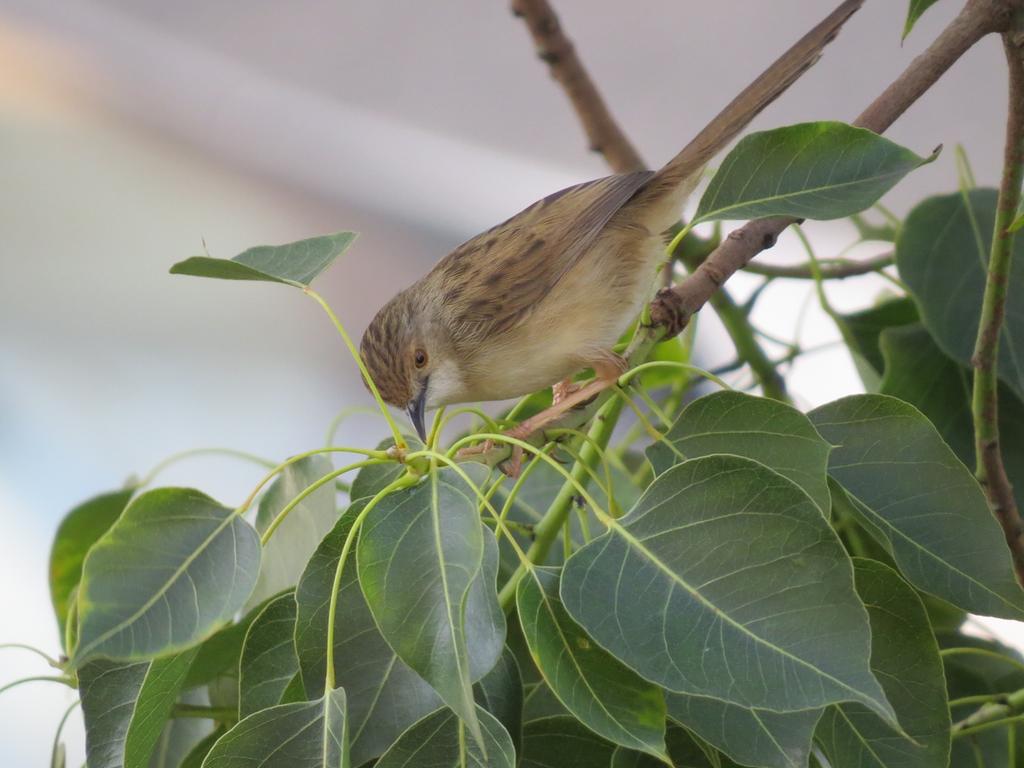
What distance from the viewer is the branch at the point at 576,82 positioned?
148 cm

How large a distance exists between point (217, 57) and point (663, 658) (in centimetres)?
314

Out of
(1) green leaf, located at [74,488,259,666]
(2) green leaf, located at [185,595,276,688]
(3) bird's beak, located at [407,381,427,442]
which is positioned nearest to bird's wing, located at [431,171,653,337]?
(3) bird's beak, located at [407,381,427,442]

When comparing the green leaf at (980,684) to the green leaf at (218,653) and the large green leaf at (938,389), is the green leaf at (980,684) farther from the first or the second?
the green leaf at (218,653)

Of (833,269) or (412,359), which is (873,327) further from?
(412,359)

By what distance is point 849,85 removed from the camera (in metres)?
2.93

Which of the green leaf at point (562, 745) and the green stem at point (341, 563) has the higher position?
the green stem at point (341, 563)

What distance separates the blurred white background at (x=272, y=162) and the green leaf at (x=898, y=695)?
216 centimetres

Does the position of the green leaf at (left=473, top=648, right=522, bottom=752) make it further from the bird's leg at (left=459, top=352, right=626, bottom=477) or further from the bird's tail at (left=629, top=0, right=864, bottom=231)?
the bird's tail at (left=629, top=0, right=864, bottom=231)

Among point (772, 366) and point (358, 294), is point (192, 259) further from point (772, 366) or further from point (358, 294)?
point (358, 294)

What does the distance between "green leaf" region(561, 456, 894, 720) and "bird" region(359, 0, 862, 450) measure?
1.80 feet

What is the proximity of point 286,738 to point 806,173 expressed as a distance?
0.63m

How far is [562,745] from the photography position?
2.85 ft

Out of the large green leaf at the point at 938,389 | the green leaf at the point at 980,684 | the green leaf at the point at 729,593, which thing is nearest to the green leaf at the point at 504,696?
the green leaf at the point at 729,593

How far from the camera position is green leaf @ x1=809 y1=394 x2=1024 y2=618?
834 mm
